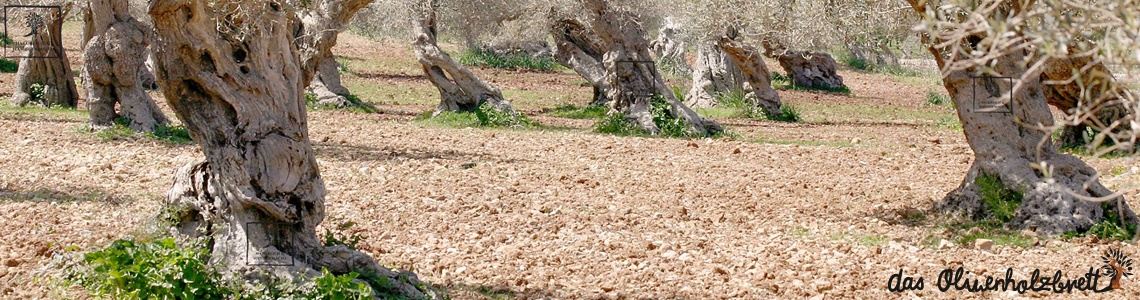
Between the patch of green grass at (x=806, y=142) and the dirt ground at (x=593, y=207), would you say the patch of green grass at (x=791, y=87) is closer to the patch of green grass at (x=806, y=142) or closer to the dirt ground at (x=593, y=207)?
the dirt ground at (x=593, y=207)

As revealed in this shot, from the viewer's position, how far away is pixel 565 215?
872 cm

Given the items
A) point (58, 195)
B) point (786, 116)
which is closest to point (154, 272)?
point (58, 195)

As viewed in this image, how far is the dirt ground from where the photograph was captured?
6852 millimetres

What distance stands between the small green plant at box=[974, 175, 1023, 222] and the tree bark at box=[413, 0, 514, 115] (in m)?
7.94

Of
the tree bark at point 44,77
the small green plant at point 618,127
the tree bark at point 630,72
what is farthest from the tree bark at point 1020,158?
the tree bark at point 44,77

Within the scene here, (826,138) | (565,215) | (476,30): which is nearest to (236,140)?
(565,215)

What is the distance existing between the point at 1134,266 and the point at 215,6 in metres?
5.14

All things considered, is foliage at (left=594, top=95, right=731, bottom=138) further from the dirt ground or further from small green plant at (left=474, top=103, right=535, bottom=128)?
small green plant at (left=474, top=103, right=535, bottom=128)

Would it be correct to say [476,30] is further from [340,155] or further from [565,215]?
[565,215]

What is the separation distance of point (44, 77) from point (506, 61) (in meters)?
13.0

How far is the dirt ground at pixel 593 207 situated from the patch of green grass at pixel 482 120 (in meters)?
0.64

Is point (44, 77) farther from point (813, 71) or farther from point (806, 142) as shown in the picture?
point (813, 71)

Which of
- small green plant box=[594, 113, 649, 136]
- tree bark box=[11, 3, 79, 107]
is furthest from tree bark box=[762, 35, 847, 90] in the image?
tree bark box=[11, 3, 79, 107]

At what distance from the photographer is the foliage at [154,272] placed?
212 inches
